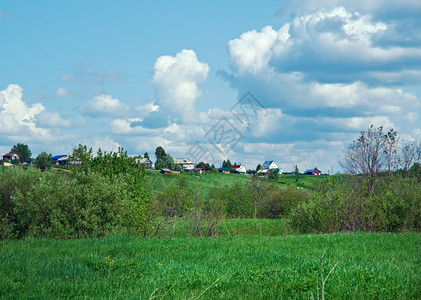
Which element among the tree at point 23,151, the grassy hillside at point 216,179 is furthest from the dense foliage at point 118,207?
the tree at point 23,151

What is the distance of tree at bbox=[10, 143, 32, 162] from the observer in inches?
4978

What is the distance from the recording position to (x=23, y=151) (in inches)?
5007

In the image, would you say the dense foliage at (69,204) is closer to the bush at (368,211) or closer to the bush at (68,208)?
the bush at (68,208)

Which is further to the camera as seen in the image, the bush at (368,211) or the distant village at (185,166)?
the distant village at (185,166)

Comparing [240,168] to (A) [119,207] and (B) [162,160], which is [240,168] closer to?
(B) [162,160]

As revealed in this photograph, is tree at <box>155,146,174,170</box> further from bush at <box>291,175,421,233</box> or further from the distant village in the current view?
bush at <box>291,175,421,233</box>

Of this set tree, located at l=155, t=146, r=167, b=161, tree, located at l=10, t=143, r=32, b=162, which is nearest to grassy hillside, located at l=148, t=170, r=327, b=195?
tree, located at l=155, t=146, r=167, b=161

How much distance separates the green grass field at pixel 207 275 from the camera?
769 centimetres

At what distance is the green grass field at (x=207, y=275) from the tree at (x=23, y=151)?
122723 millimetres

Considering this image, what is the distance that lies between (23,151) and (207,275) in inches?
5135

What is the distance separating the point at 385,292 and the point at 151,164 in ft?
435

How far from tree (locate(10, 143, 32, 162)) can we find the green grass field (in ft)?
403

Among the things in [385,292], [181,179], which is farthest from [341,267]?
[181,179]

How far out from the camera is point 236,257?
1212 centimetres
